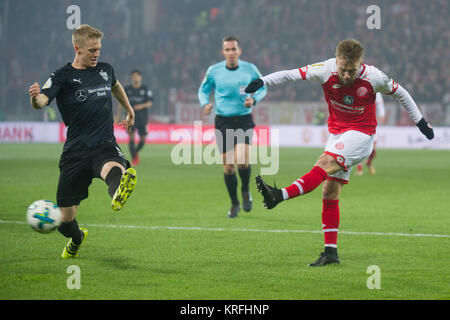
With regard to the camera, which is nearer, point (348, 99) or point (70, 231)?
point (348, 99)

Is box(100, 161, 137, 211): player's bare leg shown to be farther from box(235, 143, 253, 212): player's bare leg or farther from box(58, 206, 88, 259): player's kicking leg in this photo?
box(235, 143, 253, 212): player's bare leg

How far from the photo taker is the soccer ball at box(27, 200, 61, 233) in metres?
5.61

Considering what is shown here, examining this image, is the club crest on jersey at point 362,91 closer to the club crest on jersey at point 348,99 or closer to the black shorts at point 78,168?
the club crest on jersey at point 348,99

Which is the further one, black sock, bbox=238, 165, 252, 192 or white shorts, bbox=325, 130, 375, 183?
black sock, bbox=238, 165, 252, 192

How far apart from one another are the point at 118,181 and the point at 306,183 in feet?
5.07

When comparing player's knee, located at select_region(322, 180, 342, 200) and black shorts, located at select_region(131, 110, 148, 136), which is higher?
black shorts, located at select_region(131, 110, 148, 136)

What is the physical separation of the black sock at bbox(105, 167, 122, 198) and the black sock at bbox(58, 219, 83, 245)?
69 centimetres

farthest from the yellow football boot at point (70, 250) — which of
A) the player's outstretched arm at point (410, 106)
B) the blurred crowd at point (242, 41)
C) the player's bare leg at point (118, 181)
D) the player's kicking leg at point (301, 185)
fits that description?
the blurred crowd at point (242, 41)

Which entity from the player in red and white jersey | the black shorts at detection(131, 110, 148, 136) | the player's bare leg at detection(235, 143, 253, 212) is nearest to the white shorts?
the player in red and white jersey

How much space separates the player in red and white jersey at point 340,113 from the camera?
227 inches

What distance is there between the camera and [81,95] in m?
6.12

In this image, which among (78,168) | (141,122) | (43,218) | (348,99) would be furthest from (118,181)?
(141,122)

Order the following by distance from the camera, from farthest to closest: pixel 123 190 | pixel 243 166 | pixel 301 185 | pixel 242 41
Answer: pixel 242 41 < pixel 243 166 < pixel 301 185 < pixel 123 190

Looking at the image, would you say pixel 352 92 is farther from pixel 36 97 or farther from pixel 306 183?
pixel 36 97
